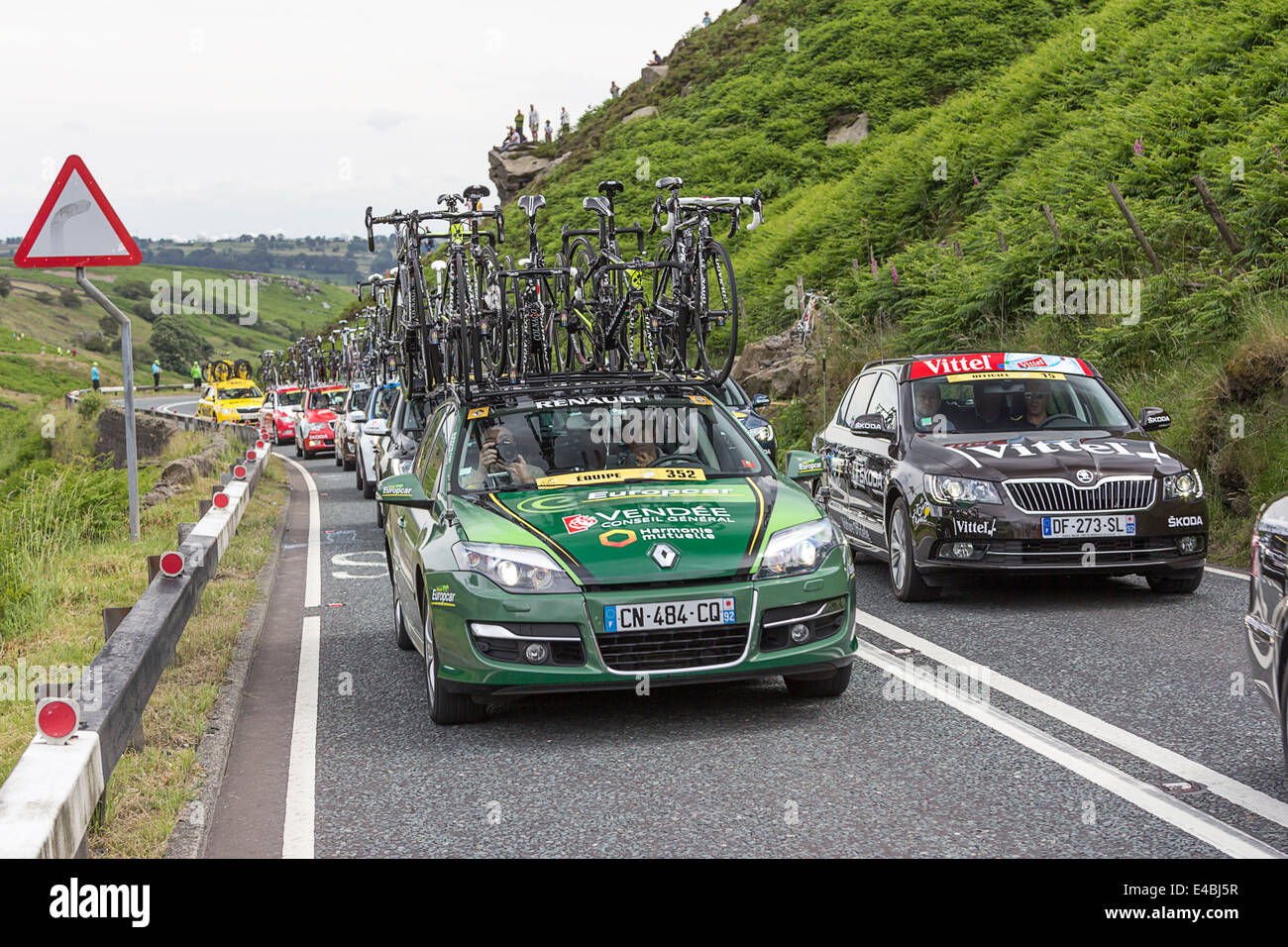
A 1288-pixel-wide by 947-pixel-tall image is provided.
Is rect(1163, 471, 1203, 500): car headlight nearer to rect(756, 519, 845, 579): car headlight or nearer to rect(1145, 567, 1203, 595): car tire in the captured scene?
rect(1145, 567, 1203, 595): car tire

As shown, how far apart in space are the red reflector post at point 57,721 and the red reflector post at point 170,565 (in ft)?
9.83

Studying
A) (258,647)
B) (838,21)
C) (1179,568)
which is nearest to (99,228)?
(258,647)

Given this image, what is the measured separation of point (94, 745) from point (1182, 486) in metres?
6.99

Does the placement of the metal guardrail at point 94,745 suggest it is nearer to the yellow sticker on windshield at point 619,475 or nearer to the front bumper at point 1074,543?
the yellow sticker on windshield at point 619,475

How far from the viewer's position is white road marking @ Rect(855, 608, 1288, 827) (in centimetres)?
497

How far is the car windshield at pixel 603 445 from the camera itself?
7312 mm

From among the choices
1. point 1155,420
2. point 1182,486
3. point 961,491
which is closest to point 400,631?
point 961,491

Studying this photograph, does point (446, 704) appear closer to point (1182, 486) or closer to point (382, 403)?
point (1182, 486)

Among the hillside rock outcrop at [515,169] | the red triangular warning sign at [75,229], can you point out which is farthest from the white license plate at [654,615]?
the hillside rock outcrop at [515,169]

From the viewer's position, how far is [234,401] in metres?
50.2

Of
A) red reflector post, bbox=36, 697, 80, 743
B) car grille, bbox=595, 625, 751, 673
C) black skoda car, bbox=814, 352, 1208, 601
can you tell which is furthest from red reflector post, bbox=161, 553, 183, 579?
black skoda car, bbox=814, 352, 1208, 601

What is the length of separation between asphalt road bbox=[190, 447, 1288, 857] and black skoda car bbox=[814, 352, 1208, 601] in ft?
1.81
